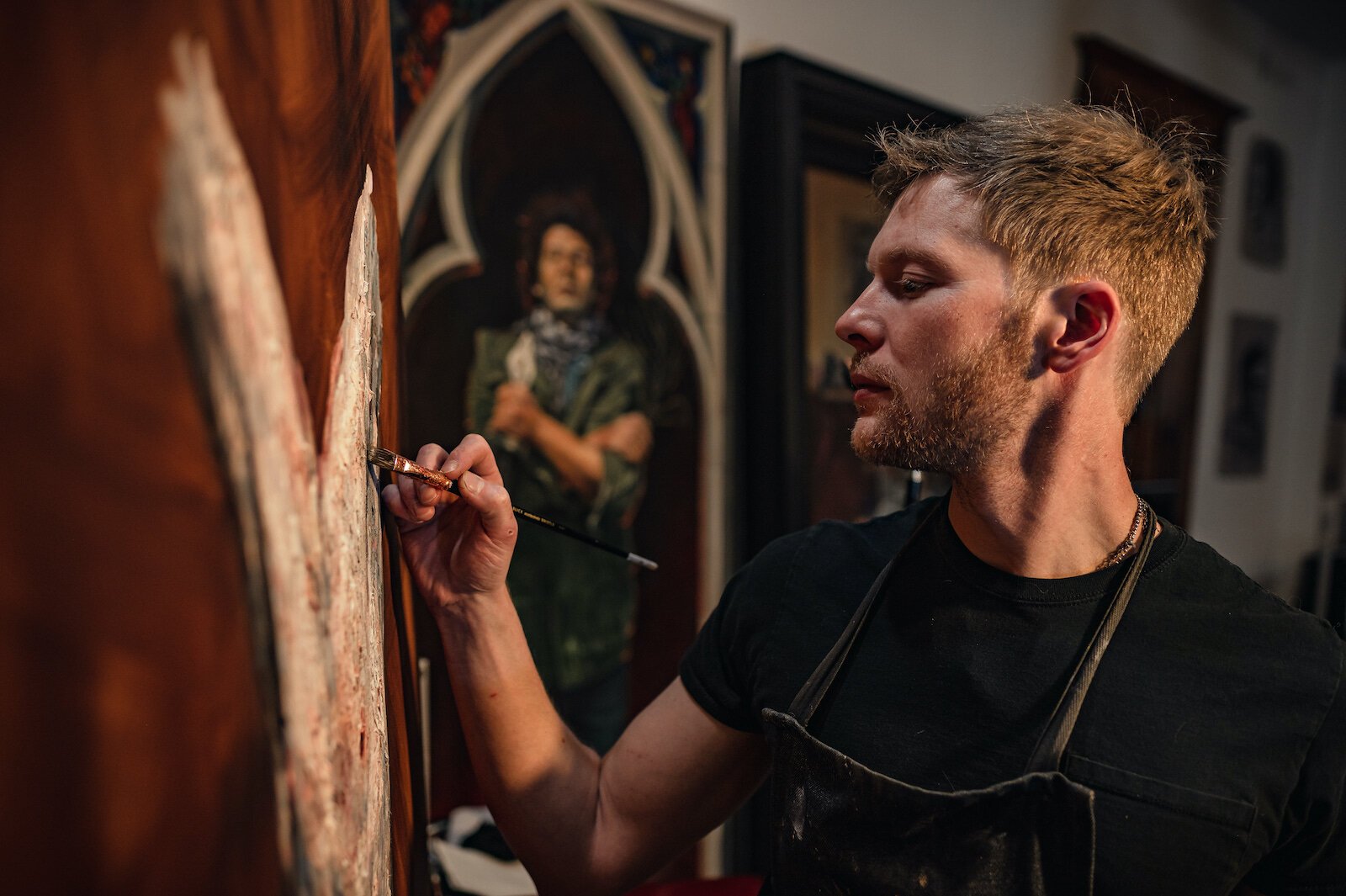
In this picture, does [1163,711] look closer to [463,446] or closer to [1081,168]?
[1081,168]

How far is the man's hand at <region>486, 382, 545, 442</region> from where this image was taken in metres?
1.92

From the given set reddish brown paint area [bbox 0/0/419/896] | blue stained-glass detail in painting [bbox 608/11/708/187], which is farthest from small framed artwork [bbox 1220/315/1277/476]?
reddish brown paint area [bbox 0/0/419/896]

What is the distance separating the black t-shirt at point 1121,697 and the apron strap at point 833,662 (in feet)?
0.07

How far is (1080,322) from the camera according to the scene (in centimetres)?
113

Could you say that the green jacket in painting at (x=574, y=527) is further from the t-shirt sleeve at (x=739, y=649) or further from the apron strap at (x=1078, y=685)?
the apron strap at (x=1078, y=685)

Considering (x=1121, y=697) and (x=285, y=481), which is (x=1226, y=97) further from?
(x=285, y=481)

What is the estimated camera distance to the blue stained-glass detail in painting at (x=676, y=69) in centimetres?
212

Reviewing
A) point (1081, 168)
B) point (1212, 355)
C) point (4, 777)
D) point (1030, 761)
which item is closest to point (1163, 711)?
point (1030, 761)

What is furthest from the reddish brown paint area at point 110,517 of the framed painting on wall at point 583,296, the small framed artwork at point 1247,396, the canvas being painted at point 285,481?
the small framed artwork at point 1247,396

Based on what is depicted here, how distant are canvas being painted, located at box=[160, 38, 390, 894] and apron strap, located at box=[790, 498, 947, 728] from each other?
0.55 meters

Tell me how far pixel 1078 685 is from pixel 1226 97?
4.28 m

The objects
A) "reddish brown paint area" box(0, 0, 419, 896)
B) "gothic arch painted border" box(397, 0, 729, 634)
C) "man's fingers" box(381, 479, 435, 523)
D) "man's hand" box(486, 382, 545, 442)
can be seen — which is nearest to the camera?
"reddish brown paint area" box(0, 0, 419, 896)

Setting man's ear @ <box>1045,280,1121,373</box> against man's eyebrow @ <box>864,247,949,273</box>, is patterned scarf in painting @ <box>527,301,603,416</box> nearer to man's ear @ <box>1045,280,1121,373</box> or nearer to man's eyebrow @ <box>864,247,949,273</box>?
man's eyebrow @ <box>864,247,949,273</box>

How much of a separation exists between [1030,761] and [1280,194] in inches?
192
